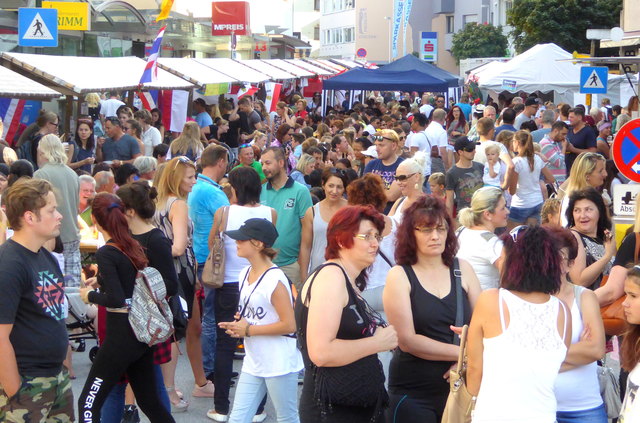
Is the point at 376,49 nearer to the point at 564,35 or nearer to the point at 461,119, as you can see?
the point at 564,35

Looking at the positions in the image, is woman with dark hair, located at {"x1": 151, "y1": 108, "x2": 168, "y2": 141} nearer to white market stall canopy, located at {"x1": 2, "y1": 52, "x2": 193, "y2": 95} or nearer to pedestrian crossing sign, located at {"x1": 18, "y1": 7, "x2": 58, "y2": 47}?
white market stall canopy, located at {"x1": 2, "y1": 52, "x2": 193, "y2": 95}

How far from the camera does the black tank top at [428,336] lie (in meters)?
4.44

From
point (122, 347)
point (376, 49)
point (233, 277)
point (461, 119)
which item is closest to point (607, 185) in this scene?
point (233, 277)

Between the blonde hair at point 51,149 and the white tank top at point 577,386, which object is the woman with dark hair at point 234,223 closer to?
the blonde hair at point 51,149

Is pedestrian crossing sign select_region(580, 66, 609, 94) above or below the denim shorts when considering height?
above

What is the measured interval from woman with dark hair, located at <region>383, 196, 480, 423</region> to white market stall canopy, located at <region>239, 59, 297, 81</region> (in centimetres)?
2406

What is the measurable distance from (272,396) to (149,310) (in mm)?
843

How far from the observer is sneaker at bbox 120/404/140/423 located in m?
6.24

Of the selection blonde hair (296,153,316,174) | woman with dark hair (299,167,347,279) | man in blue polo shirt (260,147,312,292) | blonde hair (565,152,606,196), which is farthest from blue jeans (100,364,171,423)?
blonde hair (296,153,316,174)

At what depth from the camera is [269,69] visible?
30.3m

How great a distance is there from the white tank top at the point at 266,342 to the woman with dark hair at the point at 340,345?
1.04 metres

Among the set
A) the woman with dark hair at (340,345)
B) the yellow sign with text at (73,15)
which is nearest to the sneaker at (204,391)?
the woman with dark hair at (340,345)

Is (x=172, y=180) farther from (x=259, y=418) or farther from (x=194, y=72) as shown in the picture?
(x=194, y=72)

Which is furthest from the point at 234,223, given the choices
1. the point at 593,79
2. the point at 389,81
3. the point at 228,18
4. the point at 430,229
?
the point at 228,18
